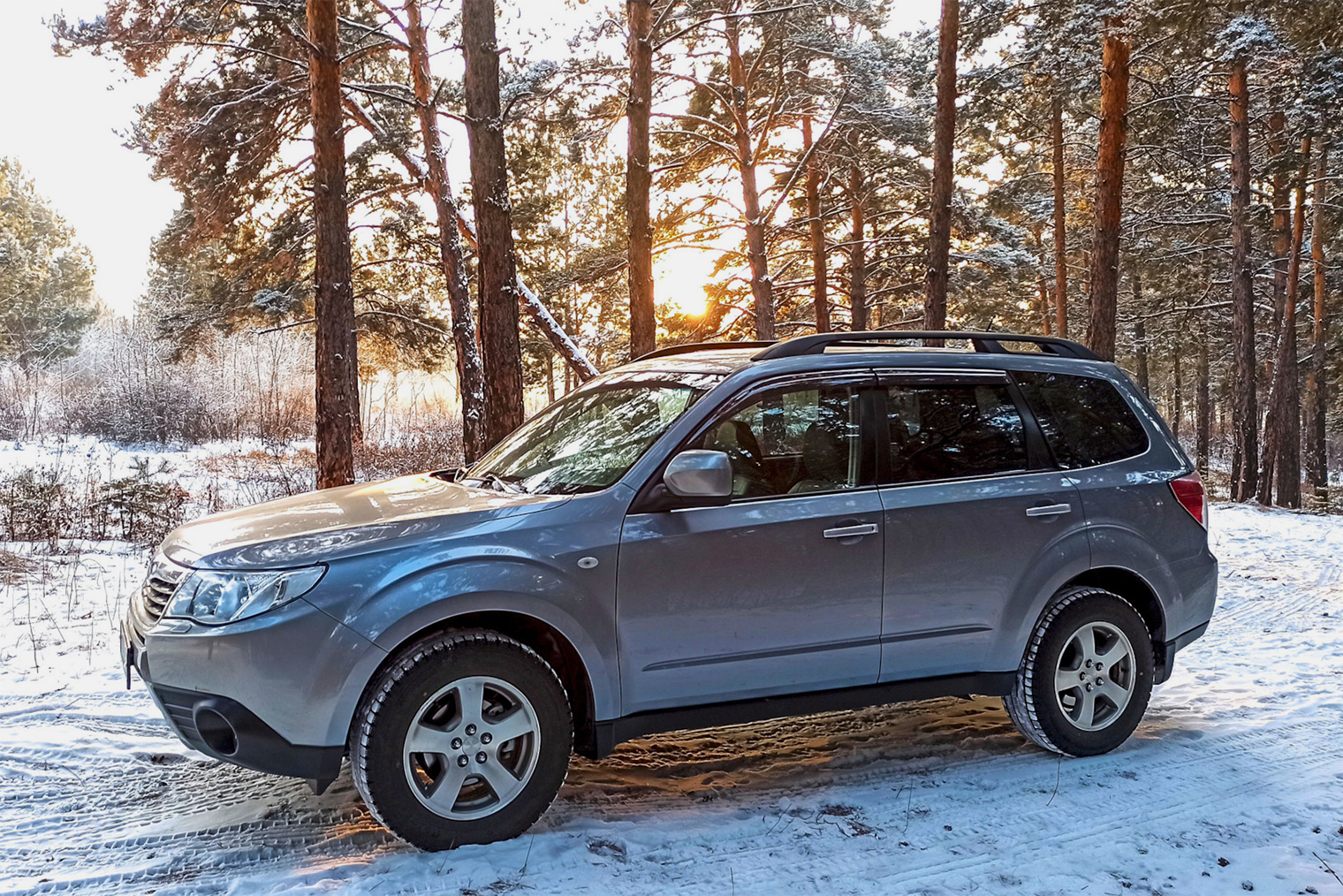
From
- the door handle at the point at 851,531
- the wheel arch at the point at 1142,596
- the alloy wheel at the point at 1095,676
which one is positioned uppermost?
the door handle at the point at 851,531

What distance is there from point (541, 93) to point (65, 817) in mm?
14544

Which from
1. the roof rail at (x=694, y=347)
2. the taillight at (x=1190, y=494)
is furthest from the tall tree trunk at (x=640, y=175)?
the taillight at (x=1190, y=494)

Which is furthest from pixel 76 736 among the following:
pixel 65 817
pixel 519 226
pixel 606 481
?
pixel 519 226

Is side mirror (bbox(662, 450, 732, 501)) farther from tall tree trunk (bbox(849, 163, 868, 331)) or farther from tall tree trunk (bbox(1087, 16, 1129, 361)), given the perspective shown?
tall tree trunk (bbox(849, 163, 868, 331))

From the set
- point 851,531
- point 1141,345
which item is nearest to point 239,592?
point 851,531

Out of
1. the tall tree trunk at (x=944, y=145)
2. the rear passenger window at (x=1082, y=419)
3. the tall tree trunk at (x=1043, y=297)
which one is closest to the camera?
the rear passenger window at (x=1082, y=419)

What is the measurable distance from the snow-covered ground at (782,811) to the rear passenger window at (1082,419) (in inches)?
59.3

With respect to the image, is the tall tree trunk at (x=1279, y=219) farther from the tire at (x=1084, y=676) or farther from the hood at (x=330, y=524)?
the hood at (x=330, y=524)

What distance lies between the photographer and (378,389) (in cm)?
4262

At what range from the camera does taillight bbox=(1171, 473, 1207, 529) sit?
16.6ft

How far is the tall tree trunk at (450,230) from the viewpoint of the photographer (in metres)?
14.2

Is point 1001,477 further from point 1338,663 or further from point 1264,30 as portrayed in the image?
point 1264,30

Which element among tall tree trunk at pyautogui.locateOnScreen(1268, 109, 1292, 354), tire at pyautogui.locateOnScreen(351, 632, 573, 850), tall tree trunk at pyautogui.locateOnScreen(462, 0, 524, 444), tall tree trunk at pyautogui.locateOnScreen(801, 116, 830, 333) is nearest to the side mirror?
tire at pyautogui.locateOnScreen(351, 632, 573, 850)

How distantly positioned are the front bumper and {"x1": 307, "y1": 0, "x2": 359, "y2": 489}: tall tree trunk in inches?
317
